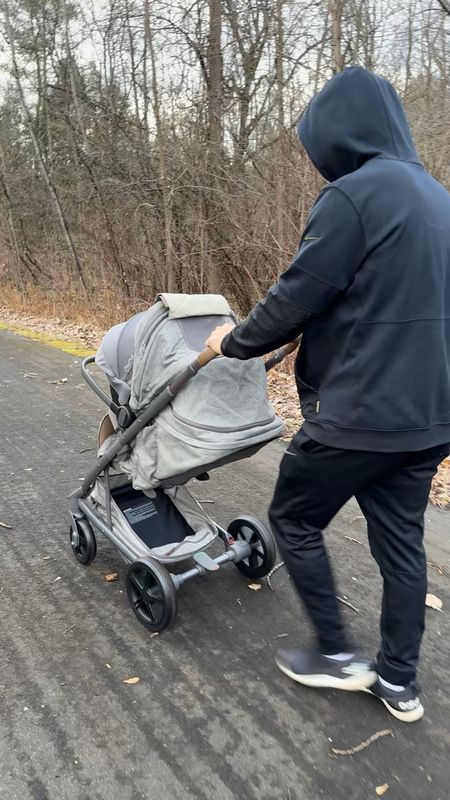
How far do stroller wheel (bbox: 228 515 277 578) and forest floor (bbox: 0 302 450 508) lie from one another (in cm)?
164

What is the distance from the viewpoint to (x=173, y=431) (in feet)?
9.00

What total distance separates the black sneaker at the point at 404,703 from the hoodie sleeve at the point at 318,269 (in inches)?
55.4

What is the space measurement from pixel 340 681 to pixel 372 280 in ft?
5.06

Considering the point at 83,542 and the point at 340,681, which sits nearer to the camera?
the point at 340,681

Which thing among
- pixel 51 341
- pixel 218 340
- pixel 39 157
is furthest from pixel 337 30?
pixel 39 157

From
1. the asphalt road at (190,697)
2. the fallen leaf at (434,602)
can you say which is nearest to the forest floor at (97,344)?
the asphalt road at (190,697)

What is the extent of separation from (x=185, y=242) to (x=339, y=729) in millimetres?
8607

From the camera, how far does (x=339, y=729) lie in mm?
2285

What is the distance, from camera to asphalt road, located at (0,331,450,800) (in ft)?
6.89

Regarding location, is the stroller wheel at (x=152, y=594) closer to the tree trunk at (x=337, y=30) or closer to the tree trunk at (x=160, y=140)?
the tree trunk at (x=337, y=30)

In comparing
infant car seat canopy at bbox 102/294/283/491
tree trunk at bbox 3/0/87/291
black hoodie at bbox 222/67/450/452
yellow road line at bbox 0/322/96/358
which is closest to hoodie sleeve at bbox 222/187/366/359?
black hoodie at bbox 222/67/450/452

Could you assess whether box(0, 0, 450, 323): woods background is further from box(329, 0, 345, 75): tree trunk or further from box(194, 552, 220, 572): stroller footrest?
box(194, 552, 220, 572): stroller footrest

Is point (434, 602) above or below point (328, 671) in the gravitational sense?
below

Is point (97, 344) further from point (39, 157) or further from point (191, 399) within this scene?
point (39, 157)
